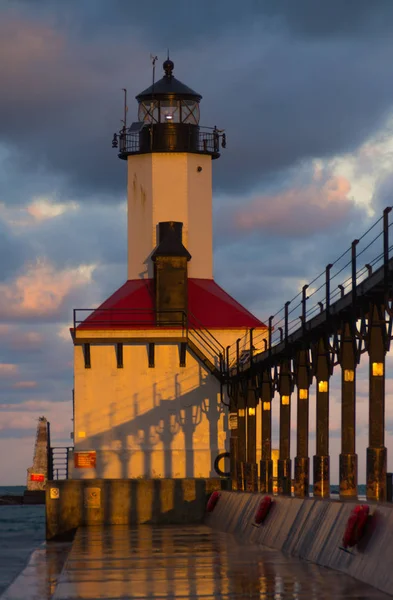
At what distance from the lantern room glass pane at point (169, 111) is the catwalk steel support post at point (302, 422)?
28.6 meters

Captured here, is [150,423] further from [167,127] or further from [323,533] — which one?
[323,533]

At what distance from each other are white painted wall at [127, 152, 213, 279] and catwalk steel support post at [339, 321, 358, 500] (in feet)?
108

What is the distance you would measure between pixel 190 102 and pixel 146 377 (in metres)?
17.2

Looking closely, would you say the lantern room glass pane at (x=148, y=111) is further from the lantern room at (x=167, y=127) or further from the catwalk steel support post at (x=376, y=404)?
the catwalk steel support post at (x=376, y=404)

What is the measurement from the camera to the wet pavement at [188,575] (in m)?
20.7

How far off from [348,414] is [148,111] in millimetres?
37653

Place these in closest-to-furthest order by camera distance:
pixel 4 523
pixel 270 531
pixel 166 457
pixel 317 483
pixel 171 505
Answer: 1. pixel 270 531
2. pixel 317 483
3. pixel 171 505
4. pixel 166 457
5. pixel 4 523

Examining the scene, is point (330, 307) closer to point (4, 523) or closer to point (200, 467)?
point (200, 467)

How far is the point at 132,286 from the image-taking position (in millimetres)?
64625

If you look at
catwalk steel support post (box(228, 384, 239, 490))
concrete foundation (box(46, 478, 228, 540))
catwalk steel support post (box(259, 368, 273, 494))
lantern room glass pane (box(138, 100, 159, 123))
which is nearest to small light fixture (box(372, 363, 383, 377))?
catwalk steel support post (box(259, 368, 273, 494))

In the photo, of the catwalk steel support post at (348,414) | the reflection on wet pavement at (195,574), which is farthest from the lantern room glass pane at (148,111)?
the catwalk steel support post at (348,414)

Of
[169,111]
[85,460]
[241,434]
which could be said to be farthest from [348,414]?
[169,111]

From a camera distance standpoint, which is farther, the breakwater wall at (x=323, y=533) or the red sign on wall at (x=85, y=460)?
the red sign on wall at (x=85, y=460)

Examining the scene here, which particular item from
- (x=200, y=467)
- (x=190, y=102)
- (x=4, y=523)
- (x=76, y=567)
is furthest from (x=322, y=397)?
(x=4, y=523)
